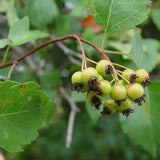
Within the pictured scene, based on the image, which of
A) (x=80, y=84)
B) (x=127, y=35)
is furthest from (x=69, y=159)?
(x=80, y=84)

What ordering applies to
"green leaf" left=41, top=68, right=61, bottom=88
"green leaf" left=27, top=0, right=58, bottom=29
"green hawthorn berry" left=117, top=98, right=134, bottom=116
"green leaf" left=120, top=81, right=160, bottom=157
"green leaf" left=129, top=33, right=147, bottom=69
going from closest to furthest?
"green hawthorn berry" left=117, top=98, right=134, bottom=116 < "green leaf" left=129, top=33, right=147, bottom=69 < "green leaf" left=120, top=81, right=160, bottom=157 < "green leaf" left=27, top=0, right=58, bottom=29 < "green leaf" left=41, top=68, right=61, bottom=88

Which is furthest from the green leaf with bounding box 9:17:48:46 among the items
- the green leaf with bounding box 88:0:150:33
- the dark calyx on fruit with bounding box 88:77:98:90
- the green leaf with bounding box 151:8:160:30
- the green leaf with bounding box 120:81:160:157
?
the green leaf with bounding box 151:8:160:30

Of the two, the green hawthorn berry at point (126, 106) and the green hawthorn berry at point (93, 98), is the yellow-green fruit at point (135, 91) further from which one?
the green hawthorn berry at point (93, 98)

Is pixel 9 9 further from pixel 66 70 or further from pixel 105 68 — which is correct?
pixel 105 68

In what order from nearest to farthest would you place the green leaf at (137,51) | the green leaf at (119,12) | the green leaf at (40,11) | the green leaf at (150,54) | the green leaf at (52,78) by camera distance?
the green leaf at (119,12) → the green leaf at (137,51) → the green leaf at (150,54) → the green leaf at (40,11) → the green leaf at (52,78)

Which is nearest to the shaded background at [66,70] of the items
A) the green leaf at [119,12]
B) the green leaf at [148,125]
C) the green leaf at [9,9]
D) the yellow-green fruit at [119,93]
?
the green leaf at [9,9]

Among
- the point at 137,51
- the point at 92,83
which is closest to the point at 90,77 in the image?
the point at 92,83

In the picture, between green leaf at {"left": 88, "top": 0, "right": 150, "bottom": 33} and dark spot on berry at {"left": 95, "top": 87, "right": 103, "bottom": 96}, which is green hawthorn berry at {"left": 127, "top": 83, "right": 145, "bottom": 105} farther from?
green leaf at {"left": 88, "top": 0, "right": 150, "bottom": 33}
